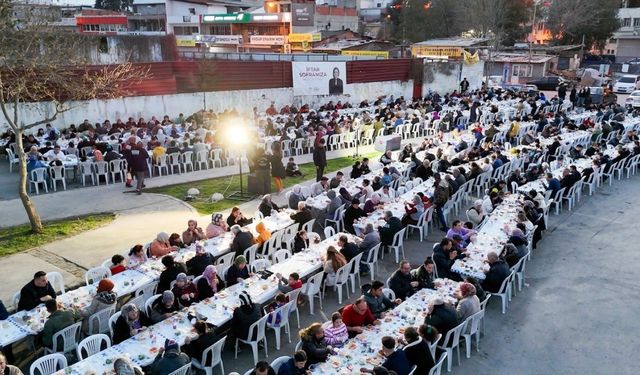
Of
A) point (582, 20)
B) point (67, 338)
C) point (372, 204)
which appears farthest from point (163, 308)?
point (582, 20)

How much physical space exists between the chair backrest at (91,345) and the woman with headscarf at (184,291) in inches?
50.7

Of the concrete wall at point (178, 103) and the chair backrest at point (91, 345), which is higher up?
the concrete wall at point (178, 103)

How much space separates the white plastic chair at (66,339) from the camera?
752 cm

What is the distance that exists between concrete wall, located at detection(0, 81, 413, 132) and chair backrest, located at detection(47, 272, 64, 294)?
1012 centimetres

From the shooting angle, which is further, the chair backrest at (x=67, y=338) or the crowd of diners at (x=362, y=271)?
the chair backrest at (x=67, y=338)

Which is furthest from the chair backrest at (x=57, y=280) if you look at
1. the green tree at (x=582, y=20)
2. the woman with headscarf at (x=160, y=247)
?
Result: the green tree at (x=582, y=20)

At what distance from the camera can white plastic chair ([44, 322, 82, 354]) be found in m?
7.52

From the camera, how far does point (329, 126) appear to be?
71.8ft

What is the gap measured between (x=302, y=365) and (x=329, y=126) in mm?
16065

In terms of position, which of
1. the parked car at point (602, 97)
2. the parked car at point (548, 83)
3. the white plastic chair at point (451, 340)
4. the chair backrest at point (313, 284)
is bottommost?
A: the white plastic chair at point (451, 340)

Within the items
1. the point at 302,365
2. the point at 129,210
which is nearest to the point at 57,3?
the point at 129,210

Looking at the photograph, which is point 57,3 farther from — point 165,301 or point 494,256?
point 494,256

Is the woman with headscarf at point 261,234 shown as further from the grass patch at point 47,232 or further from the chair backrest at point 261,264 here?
the grass patch at point 47,232

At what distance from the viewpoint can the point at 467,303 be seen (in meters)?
8.07
